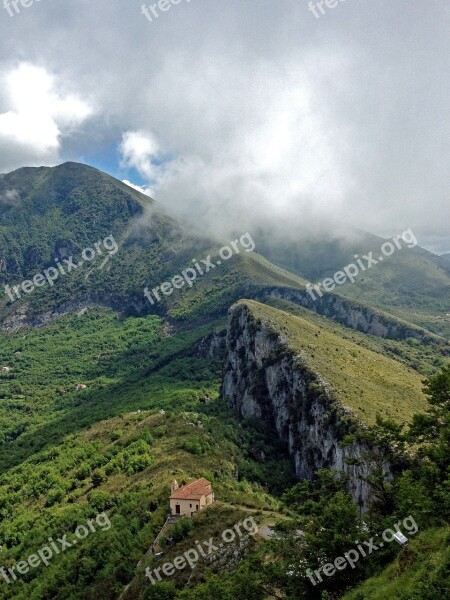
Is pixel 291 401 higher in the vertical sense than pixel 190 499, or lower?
lower

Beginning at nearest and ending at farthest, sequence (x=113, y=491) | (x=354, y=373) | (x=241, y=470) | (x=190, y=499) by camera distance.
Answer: (x=190, y=499)
(x=113, y=491)
(x=241, y=470)
(x=354, y=373)

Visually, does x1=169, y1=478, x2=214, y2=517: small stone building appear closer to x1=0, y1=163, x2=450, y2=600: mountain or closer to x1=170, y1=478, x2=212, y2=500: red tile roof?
x1=170, y1=478, x2=212, y2=500: red tile roof

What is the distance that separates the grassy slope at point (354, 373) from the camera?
87.9m

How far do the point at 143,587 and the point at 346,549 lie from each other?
2456 centimetres

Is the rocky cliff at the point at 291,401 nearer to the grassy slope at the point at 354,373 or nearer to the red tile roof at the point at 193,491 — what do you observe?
the grassy slope at the point at 354,373

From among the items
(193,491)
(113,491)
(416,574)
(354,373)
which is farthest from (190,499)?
(354,373)

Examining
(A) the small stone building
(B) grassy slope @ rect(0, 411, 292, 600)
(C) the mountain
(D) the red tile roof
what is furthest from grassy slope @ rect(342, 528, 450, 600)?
(D) the red tile roof

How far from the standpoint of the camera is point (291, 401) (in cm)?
11244

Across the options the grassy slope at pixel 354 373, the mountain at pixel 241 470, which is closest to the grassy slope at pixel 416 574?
the mountain at pixel 241 470

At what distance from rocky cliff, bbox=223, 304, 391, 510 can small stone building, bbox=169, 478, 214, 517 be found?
1936 cm

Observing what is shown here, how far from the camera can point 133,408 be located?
448 ft

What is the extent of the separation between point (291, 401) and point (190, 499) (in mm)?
55787

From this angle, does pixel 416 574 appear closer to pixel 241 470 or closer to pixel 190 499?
pixel 190 499

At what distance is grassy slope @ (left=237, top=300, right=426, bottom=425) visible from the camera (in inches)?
3460
